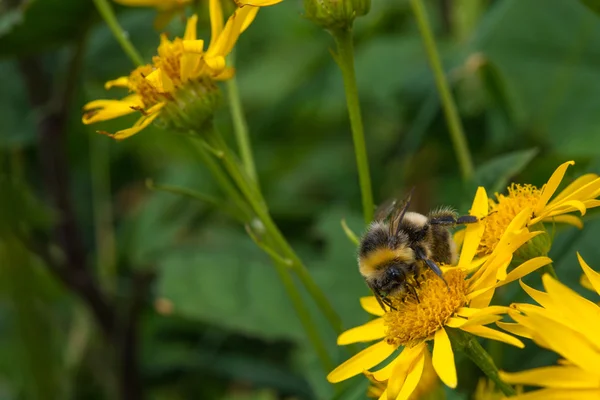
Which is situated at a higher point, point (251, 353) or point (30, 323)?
point (30, 323)

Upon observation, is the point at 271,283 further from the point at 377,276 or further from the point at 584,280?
the point at 584,280

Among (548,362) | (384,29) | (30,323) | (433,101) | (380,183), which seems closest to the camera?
(548,362)

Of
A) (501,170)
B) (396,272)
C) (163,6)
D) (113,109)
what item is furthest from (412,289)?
(163,6)

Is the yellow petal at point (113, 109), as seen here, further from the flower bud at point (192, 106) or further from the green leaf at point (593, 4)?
the green leaf at point (593, 4)

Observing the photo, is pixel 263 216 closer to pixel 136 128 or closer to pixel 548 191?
pixel 136 128

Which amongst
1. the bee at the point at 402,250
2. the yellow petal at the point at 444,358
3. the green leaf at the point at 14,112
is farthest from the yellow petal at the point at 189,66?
the green leaf at the point at 14,112

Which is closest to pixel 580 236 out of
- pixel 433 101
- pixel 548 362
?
pixel 548 362
